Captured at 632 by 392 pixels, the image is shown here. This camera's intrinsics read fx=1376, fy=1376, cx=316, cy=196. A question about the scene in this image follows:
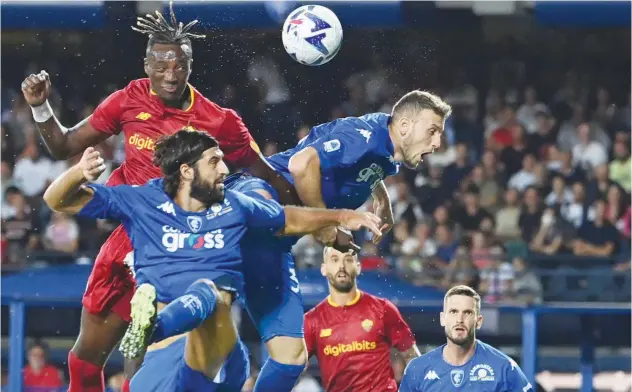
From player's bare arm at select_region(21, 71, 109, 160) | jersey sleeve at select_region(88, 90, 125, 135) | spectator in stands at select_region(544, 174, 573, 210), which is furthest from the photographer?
spectator in stands at select_region(544, 174, 573, 210)

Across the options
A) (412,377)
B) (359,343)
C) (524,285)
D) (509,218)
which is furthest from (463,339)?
(509,218)

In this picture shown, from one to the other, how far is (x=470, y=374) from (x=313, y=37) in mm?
2444

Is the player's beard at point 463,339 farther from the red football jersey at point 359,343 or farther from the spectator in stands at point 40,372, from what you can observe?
the spectator in stands at point 40,372

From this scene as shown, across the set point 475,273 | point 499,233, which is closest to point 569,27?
point 499,233

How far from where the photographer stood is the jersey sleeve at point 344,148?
8492 millimetres

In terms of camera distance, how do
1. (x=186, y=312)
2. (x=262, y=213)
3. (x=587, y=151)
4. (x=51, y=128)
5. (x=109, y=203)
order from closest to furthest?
(x=186, y=312) → (x=109, y=203) → (x=262, y=213) → (x=51, y=128) → (x=587, y=151)

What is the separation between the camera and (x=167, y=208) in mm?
7715

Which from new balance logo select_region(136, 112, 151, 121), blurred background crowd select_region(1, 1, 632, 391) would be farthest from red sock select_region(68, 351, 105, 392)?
blurred background crowd select_region(1, 1, 632, 391)

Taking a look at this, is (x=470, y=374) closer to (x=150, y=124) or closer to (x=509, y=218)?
(x=150, y=124)

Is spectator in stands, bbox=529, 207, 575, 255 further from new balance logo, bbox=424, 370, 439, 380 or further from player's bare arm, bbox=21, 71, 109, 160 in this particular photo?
player's bare arm, bbox=21, 71, 109, 160

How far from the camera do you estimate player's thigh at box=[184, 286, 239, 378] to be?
750 cm

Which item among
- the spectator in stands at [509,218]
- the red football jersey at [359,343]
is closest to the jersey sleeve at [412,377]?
the red football jersey at [359,343]

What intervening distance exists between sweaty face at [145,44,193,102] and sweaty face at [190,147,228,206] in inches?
33.3

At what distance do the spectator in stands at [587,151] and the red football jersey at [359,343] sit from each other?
646 cm
